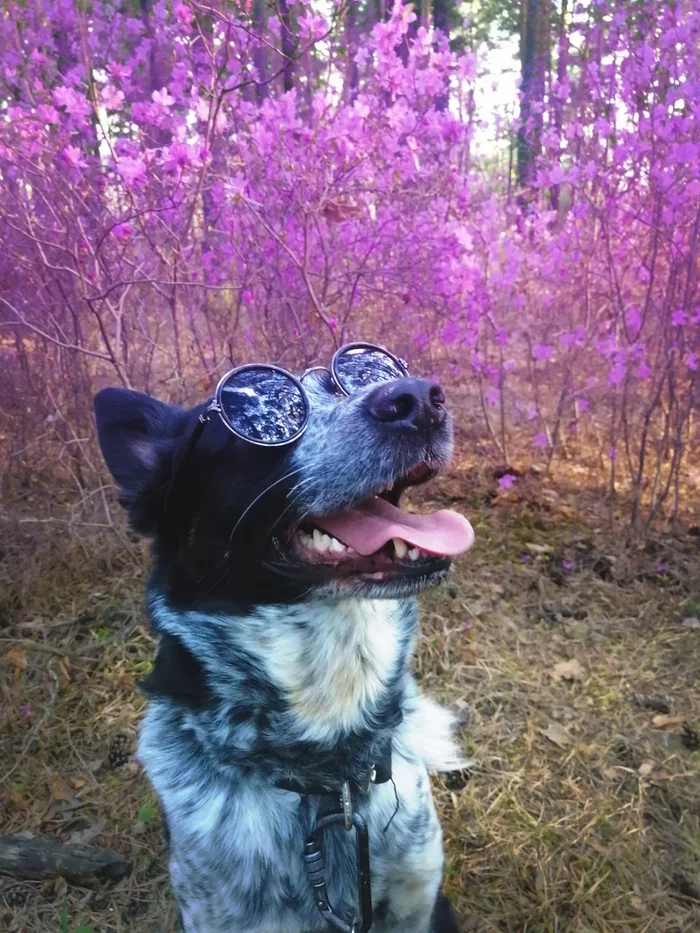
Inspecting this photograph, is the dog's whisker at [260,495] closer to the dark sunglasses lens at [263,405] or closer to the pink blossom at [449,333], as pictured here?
the dark sunglasses lens at [263,405]

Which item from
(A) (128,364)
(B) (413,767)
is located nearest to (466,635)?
(B) (413,767)

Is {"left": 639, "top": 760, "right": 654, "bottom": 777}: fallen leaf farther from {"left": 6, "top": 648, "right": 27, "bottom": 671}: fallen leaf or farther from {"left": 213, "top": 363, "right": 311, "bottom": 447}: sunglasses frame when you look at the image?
{"left": 6, "top": 648, "right": 27, "bottom": 671}: fallen leaf

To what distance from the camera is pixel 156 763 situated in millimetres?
1742

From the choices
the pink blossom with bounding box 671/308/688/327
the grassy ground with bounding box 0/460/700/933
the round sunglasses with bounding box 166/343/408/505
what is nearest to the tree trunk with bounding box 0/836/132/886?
the grassy ground with bounding box 0/460/700/933

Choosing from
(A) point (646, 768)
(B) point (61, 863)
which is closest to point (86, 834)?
(B) point (61, 863)

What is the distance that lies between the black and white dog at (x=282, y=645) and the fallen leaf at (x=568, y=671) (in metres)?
1.62

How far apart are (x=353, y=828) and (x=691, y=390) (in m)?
3.12

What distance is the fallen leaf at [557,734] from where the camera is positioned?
281cm

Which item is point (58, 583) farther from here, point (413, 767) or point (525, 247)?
point (525, 247)

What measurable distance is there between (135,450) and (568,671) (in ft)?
7.97

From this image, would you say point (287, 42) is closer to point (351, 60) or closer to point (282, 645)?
point (351, 60)

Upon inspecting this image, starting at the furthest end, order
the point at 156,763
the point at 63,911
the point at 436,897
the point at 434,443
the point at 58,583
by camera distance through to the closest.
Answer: the point at 58,583
the point at 63,911
the point at 436,897
the point at 156,763
the point at 434,443

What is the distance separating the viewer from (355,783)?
1.68m

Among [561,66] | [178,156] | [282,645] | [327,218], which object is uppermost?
[561,66]
